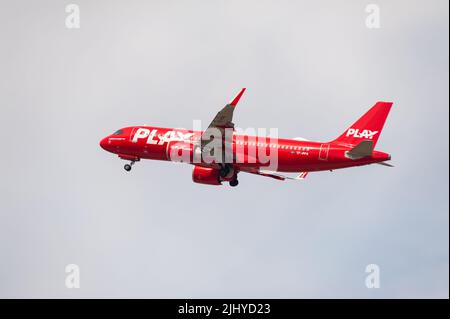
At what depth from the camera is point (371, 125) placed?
216 ft

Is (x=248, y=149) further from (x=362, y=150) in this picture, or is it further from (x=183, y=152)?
(x=362, y=150)

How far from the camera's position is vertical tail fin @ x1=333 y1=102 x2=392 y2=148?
65625mm

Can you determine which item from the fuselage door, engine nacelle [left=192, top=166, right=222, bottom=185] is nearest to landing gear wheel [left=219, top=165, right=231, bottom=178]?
engine nacelle [left=192, top=166, right=222, bottom=185]

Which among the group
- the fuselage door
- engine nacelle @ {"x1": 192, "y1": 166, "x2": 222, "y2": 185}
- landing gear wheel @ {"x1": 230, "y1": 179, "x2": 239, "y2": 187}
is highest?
the fuselage door

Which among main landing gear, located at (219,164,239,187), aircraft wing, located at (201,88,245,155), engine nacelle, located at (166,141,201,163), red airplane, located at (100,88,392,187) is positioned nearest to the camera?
aircraft wing, located at (201,88,245,155)

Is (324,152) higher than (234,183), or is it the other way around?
(324,152)

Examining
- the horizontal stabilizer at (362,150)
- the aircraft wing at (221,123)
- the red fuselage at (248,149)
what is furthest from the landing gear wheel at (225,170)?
the horizontal stabilizer at (362,150)

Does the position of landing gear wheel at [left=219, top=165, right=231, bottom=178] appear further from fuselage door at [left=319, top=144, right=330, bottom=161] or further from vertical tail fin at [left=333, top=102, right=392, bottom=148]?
vertical tail fin at [left=333, top=102, right=392, bottom=148]

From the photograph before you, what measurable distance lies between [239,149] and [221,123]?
4207mm

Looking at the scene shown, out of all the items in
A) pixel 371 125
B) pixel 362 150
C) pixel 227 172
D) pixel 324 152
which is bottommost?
pixel 227 172

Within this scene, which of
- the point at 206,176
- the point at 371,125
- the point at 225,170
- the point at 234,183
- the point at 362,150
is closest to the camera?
the point at 362,150

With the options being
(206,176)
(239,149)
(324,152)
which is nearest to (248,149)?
(239,149)

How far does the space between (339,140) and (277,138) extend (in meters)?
4.90

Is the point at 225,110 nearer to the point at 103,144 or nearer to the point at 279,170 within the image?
the point at 279,170
